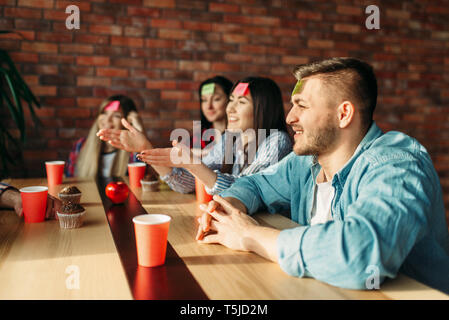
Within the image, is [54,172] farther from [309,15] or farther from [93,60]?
[309,15]

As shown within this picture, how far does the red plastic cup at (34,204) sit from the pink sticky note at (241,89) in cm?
124

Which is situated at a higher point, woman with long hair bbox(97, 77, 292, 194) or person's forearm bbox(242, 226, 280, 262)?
woman with long hair bbox(97, 77, 292, 194)

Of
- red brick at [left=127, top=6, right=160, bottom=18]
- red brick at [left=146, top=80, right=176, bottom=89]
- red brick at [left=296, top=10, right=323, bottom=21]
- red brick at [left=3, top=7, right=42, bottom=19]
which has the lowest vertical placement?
red brick at [left=146, top=80, right=176, bottom=89]

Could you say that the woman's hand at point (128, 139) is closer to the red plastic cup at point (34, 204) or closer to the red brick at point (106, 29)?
the red plastic cup at point (34, 204)

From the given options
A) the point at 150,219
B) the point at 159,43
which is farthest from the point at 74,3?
the point at 150,219

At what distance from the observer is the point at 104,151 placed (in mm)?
2982

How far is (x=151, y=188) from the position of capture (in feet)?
6.38

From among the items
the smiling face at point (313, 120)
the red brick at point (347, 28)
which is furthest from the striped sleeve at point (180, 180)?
the red brick at point (347, 28)

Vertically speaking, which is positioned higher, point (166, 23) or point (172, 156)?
point (166, 23)

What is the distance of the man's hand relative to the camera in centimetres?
108

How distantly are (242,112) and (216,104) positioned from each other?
810 millimetres

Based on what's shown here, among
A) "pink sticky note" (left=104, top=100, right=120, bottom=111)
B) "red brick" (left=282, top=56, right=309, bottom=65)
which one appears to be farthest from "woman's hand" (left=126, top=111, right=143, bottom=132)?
"red brick" (left=282, top=56, right=309, bottom=65)

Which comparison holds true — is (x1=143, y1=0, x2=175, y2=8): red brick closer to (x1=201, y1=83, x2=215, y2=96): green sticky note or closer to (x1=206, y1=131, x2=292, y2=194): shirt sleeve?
(x1=201, y1=83, x2=215, y2=96): green sticky note

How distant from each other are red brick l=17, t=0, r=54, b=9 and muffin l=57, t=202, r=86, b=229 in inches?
96.7
